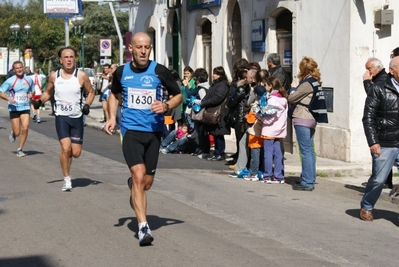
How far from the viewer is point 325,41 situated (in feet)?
55.1

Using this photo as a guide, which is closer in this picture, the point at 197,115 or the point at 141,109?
the point at 141,109

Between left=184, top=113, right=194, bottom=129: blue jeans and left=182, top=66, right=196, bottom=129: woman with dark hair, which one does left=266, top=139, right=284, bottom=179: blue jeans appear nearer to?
left=182, top=66, right=196, bottom=129: woman with dark hair

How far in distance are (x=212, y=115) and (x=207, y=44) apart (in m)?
9.05

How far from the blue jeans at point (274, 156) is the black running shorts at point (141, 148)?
17.5 feet

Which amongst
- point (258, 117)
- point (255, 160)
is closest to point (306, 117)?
point (258, 117)

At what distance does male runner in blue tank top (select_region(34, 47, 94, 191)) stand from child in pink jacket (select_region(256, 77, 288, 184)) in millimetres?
3034

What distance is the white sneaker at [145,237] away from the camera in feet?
26.0

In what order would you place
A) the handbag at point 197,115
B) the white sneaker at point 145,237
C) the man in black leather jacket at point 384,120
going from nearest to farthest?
the white sneaker at point 145,237
the man in black leather jacket at point 384,120
the handbag at point 197,115

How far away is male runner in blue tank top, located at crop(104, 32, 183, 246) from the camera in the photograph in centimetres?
817

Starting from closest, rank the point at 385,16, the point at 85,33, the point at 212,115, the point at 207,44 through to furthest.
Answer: the point at 385,16
the point at 212,115
the point at 207,44
the point at 85,33

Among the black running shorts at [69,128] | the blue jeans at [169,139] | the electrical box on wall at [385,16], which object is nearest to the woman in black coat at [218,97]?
the blue jeans at [169,139]

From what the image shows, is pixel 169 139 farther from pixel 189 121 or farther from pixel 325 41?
pixel 325 41

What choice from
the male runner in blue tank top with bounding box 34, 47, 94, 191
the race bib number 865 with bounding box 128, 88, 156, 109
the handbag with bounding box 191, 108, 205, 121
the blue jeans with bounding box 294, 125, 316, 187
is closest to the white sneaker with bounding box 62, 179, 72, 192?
the male runner in blue tank top with bounding box 34, 47, 94, 191

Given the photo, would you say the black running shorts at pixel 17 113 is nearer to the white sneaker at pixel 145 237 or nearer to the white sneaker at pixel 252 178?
the white sneaker at pixel 252 178
